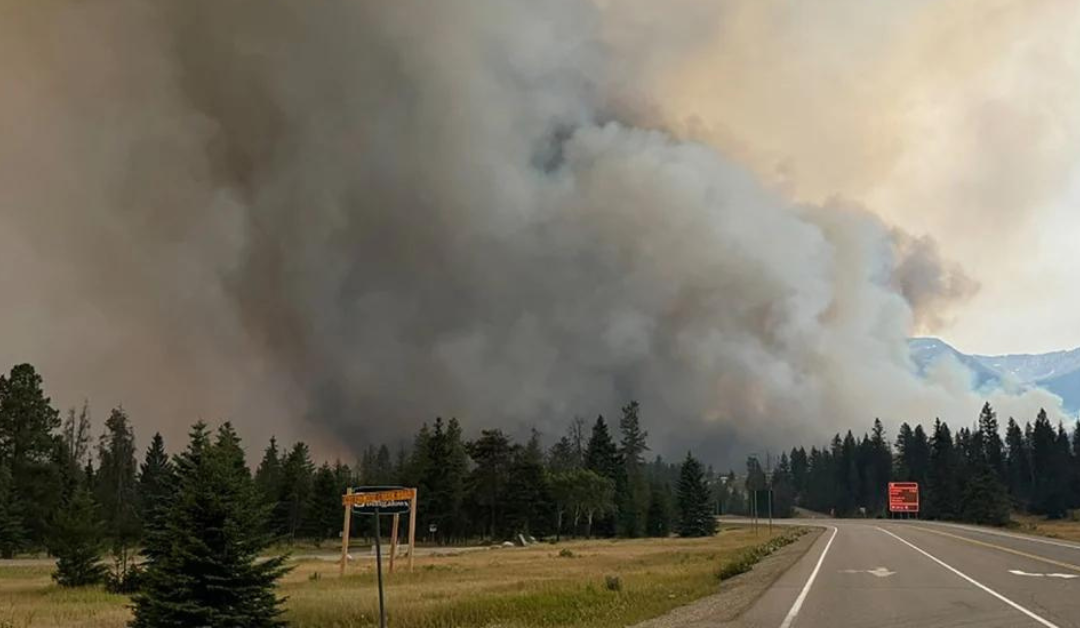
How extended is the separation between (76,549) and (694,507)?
3546 inches

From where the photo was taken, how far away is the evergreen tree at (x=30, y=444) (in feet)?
264

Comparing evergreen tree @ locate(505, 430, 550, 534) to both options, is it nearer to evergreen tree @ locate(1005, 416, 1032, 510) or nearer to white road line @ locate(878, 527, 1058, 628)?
white road line @ locate(878, 527, 1058, 628)

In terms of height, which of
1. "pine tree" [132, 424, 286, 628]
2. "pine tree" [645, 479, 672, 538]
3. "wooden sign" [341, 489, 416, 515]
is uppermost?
"wooden sign" [341, 489, 416, 515]

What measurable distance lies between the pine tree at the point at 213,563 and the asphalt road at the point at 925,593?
10.2 m

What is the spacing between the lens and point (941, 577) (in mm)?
26219

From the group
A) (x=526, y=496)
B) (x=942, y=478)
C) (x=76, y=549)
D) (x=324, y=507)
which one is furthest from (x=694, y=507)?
(x=76, y=549)

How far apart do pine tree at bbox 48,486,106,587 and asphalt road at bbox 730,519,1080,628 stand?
29.3 m

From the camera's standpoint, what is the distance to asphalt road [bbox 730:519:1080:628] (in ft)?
53.6

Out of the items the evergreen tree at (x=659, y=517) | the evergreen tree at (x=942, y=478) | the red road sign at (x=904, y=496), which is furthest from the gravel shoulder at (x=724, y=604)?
the evergreen tree at (x=942, y=478)

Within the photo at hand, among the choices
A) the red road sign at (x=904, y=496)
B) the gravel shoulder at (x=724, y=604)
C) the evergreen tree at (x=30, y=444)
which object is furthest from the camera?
the red road sign at (x=904, y=496)

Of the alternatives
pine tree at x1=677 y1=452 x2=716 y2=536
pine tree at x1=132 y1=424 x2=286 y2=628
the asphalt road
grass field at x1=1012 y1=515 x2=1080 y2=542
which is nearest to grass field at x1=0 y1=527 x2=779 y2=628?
the asphalt road

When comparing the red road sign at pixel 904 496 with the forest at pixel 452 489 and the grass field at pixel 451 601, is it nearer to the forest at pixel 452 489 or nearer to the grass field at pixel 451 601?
the forest at pixel 452 489

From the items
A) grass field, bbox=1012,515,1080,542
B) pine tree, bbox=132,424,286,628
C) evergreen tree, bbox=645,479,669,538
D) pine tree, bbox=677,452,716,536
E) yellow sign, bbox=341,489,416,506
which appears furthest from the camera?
evergreen tree, bbox=645,479,669,538

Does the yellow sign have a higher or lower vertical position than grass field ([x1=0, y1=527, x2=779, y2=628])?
higher
